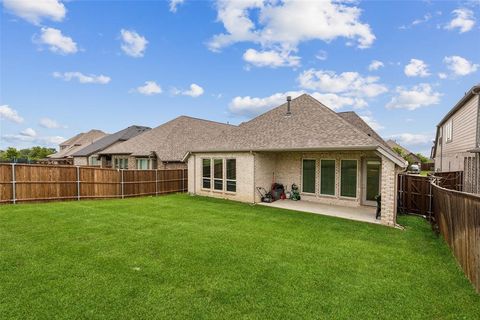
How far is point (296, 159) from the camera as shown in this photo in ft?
44.8

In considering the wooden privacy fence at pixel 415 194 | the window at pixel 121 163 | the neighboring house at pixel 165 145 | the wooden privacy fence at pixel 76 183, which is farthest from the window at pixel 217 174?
the window at pixel 121 163

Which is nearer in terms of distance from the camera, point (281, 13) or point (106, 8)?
point (281, 13)

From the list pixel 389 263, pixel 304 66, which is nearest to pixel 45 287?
pixel 389 263

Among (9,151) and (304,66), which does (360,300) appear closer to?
(304,66)

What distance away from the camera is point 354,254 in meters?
6.14

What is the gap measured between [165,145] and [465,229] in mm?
20145

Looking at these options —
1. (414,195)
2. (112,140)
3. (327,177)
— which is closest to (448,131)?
(414,195)

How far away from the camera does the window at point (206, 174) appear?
1534 cm

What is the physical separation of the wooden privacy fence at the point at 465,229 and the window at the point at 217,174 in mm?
10503

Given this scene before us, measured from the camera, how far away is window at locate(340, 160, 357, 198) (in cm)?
1197

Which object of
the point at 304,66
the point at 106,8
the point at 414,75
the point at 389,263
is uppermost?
the point at 106,8

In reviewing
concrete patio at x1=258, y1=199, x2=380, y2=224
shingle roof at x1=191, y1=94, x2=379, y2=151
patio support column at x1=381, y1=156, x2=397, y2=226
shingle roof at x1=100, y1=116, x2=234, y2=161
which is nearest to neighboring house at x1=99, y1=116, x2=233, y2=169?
shingle roof at x1=100, y1=116, x2=234, y2=161

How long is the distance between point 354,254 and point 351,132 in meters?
6.61

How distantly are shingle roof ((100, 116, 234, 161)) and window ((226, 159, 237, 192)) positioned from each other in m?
7.12
